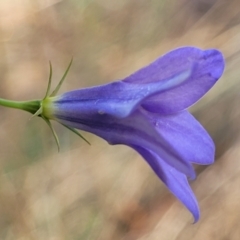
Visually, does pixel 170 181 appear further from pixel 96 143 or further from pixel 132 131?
pixel 96 143

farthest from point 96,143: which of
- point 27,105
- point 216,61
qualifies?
point 216,61

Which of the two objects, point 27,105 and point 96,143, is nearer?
point 27,105

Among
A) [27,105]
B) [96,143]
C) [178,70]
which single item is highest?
[178,70]

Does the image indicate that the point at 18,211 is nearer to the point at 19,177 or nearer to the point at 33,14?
the point at 19,177

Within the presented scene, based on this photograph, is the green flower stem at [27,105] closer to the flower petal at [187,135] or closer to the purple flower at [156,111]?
the purple flower at [156,111]

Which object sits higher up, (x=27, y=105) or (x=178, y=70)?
(x=178, y=70)

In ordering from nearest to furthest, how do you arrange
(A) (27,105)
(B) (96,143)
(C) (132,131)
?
(C) (132,131)
(A) (27,105)
(B) (96,143)

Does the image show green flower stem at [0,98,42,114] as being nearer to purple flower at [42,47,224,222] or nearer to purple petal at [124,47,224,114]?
purple flower at [42,47,224,222]

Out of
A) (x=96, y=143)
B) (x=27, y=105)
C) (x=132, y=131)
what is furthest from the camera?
(x=96, y=143)
